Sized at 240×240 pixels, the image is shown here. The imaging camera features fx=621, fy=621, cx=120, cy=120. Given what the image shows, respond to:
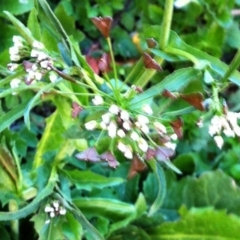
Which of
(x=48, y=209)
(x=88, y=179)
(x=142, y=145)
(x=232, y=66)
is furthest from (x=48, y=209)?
(x=232, y=66)

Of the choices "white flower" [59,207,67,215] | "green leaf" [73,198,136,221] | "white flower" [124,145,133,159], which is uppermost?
"white flower" [124,145,133,159]

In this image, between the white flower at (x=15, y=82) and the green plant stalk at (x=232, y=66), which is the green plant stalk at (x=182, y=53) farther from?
the white flower at (x=15, y=82)

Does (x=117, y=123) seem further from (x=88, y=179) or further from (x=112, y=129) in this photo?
(x=88, y=179)

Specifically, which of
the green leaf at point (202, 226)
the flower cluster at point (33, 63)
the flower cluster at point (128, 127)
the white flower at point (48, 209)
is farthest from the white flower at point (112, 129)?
the green leaf at point (202, 226)

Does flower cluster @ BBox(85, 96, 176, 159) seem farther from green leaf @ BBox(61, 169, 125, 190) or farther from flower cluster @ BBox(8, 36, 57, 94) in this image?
green leaf @ BBox(61, 169, 125, 190)

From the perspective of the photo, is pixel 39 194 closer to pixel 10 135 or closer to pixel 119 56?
pixel 10 135

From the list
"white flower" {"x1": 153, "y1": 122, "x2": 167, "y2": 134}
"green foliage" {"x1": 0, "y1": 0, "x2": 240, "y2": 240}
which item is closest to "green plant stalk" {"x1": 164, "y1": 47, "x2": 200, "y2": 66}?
"green foliage" {"x1": 0, "y1": 0, "x2": 240, "y2": 240}

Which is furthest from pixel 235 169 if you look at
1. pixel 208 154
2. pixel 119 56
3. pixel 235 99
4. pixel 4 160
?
pixel 4 160
